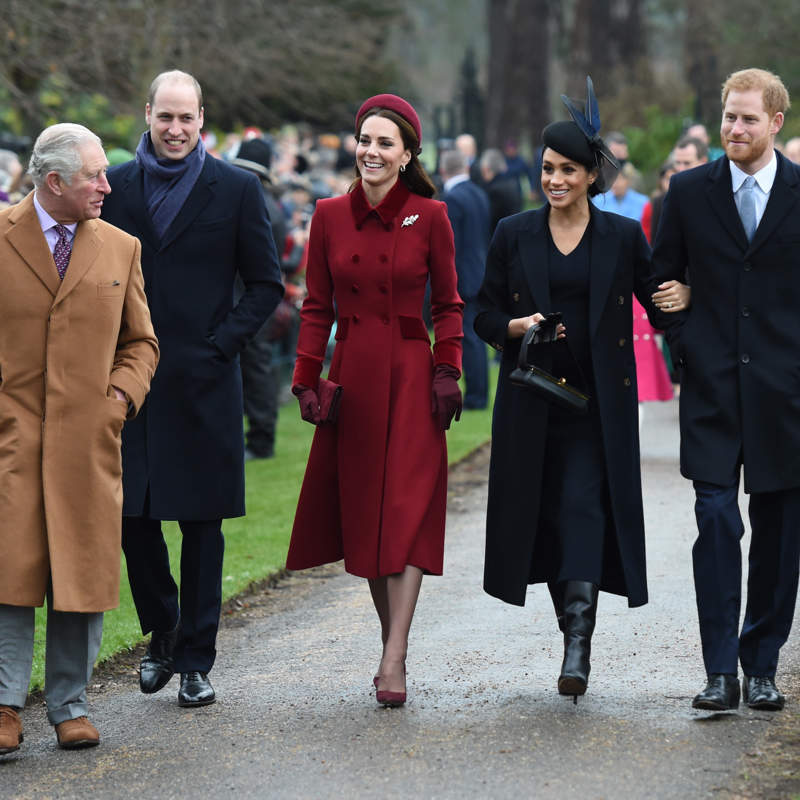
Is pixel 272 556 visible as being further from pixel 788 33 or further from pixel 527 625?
pixel 788 33

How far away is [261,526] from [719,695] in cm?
480

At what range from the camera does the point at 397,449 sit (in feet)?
19.4

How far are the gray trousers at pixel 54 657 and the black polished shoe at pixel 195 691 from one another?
1.64 ft

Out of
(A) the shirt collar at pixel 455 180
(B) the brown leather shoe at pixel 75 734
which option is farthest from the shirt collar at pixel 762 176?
(A) the shirt collar at pixel 455 180

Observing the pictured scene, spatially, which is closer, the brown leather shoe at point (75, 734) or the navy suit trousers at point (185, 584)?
the brown leather shoe at point (75, 734)

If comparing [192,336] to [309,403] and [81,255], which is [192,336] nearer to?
[309,403]

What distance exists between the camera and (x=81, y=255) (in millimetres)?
5383

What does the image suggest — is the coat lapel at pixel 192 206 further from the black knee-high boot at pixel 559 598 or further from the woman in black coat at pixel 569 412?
the black knee-high boot at pixel 559 598

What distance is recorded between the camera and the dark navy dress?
5773mm

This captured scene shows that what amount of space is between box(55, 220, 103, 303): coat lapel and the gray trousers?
1014mm

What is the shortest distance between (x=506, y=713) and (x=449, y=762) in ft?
1.85

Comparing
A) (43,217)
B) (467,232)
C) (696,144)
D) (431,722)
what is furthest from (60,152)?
(467,232)

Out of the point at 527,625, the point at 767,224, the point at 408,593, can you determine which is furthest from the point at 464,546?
the point at 767,224

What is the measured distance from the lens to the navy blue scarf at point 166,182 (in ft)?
19.4
